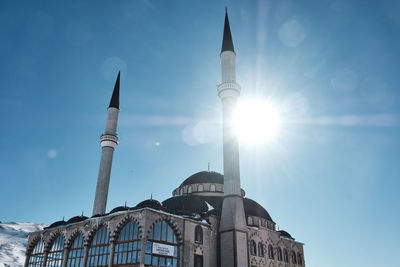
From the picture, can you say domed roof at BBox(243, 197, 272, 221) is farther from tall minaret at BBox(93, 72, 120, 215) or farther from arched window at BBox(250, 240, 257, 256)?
tall minaret at BBox(93, 72, 120, 215)

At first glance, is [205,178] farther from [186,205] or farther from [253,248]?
[253,248]

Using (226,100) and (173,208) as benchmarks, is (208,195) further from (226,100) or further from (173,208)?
(226,100)

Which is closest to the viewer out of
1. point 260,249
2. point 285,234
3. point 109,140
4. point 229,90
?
point 260,249

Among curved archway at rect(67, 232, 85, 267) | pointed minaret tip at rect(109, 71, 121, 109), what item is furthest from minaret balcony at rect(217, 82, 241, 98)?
curved archway at rect(67, 232, 85, 267)

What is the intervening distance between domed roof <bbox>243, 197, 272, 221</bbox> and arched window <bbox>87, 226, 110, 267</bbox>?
14.6 m

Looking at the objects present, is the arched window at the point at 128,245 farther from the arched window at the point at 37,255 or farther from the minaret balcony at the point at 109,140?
the minaret balcony at the point at 109,140

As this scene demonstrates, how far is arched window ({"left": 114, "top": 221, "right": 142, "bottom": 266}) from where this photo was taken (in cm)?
2278

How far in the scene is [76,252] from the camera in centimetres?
2756

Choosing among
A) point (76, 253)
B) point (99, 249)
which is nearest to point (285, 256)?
point (99, 249)

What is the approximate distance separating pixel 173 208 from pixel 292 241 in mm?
16189

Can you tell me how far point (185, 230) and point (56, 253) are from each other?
1272 cm

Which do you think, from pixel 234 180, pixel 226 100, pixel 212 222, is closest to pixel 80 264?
pixel 212 222

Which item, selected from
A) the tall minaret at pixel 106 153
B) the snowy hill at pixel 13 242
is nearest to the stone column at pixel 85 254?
the tall minaret at pixel 106 153

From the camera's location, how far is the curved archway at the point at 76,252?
26.9 metres
